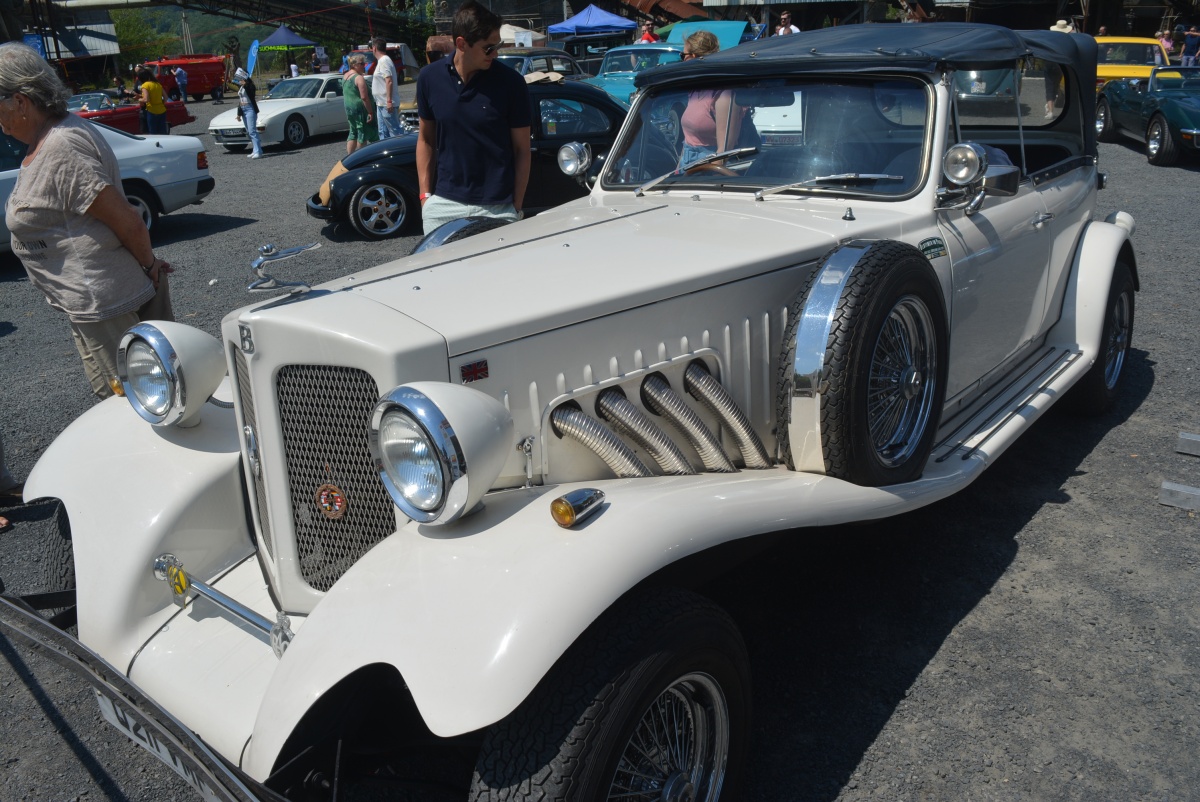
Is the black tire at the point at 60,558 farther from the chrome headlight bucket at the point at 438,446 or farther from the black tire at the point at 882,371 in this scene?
the black tire at the point at 882,371

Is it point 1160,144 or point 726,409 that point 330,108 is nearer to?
point 1160,144

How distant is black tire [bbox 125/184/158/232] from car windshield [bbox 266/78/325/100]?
30.1 feet

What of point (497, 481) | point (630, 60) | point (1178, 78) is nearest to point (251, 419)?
point (497, 481)


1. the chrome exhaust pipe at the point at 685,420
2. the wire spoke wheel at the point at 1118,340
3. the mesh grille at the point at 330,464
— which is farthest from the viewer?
the wire spoke wheel at the point at 1118,340

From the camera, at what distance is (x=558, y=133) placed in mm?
9852

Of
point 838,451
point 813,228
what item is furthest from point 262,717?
point 813,228

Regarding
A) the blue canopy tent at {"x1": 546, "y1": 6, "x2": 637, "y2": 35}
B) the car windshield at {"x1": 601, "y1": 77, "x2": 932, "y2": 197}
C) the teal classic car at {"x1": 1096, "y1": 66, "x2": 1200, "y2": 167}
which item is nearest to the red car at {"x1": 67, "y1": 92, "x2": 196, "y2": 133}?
the blue canopy tent at {"x1": 546, "y1": 6, "x2": 637, "y2": 35}

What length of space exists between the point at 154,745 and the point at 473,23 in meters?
3.40

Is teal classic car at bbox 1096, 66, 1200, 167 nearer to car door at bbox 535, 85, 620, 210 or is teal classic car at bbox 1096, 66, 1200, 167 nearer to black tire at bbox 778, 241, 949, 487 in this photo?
car door at bbox 535, 85, 620, 210

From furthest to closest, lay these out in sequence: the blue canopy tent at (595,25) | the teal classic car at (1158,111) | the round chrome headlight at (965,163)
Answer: the blue canopy tent at (595,25)
the teal classic car at (1158,111)
the round chrome headlight at (965,163)

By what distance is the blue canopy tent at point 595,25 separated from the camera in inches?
1113

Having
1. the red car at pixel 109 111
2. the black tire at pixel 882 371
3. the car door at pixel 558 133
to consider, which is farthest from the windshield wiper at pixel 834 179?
the red car at pixel 109 111

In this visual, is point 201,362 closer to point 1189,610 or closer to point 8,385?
point 1189,610

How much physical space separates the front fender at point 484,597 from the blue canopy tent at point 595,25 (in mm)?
27805
